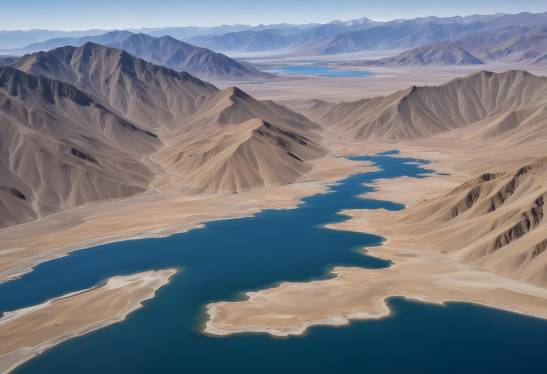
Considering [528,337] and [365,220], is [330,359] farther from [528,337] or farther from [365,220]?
[365,220]

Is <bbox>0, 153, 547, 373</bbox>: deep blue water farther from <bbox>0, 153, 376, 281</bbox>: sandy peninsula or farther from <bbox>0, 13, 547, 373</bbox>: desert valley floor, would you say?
<bbox>0, 153, 376, 281</bbox>: sandy peninsula

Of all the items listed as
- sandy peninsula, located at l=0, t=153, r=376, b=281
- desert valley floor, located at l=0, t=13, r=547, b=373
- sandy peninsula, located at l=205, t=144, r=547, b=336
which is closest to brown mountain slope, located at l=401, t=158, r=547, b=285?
desert valley floor, located at l=0, t=13, r=547, b=373

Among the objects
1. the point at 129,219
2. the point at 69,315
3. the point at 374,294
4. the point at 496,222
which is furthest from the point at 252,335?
the point at 129,219

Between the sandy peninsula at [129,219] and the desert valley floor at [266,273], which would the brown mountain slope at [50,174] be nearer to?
the desert valley floor at [266,273]

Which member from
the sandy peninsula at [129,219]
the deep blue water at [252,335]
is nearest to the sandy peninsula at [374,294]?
the deep blue water at [252,335]

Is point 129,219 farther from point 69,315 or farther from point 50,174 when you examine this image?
point 69,315
